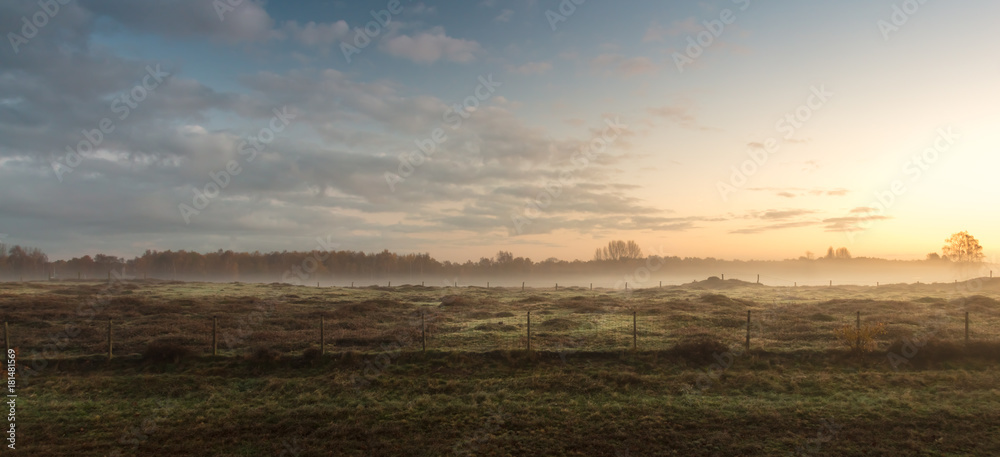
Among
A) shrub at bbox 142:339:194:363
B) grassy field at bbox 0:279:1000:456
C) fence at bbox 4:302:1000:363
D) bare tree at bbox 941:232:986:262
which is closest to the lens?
grassy field at bbox 0:279:1000:456

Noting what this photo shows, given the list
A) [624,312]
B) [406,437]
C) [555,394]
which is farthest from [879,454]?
[624,312]

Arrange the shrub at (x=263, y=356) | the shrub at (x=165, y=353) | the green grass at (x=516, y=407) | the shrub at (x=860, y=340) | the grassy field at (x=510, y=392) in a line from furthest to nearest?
1. the shrub at (x=860, y=340)
2. the shrub at (x=165, y=353)
3. the shrub at (x=263, y=356)
4. the grassy field at (x=510, y=392)
5. the green grass at (x=516, y=407)

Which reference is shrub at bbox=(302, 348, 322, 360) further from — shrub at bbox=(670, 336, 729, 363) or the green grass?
shrub at bbox=(670, 336, 729, 363)

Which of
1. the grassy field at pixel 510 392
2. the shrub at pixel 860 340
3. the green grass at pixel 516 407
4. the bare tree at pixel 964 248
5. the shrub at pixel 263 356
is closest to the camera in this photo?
the green grass at pixel 516 407

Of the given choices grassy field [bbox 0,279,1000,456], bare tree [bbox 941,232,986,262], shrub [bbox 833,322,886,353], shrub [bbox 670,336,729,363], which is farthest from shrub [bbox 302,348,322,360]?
bare tree [bbox 941,232,986,262]

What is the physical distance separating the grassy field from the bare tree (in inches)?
4943

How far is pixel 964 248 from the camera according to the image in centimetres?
12438

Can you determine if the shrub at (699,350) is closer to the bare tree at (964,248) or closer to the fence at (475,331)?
the fence at (475,331)

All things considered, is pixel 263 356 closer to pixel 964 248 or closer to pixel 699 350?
pixel 699 350

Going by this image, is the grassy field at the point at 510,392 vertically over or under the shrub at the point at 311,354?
under

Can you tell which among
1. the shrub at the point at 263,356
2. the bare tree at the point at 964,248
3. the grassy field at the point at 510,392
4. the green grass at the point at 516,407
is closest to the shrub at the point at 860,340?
the grassy field at the point at 510,392

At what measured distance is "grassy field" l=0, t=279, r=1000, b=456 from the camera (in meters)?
14.5

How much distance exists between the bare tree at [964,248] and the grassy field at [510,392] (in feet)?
412

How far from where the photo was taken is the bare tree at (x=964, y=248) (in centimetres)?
12319
